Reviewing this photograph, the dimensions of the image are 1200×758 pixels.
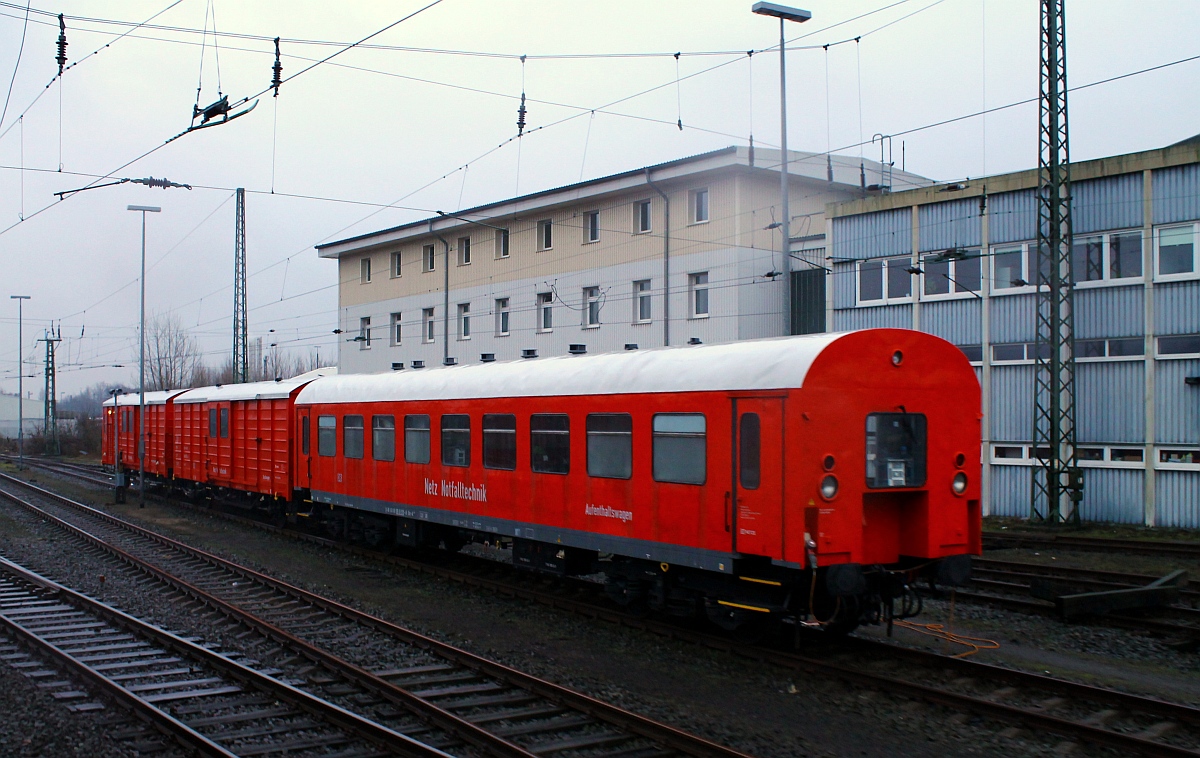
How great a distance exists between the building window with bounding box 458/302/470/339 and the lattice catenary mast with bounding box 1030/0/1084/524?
21823mm

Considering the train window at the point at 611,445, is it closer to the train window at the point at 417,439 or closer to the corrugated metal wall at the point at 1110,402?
the train window at the point at 417,439

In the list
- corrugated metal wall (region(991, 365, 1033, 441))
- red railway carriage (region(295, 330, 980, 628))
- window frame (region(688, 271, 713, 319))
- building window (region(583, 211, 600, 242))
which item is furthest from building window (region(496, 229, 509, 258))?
red railway carriage (region(295, 330, 980, 628))

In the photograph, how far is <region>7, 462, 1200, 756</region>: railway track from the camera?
707 centimetres

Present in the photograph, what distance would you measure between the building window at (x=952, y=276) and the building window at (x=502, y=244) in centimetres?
1670

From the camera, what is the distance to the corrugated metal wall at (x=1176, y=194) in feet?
63.3

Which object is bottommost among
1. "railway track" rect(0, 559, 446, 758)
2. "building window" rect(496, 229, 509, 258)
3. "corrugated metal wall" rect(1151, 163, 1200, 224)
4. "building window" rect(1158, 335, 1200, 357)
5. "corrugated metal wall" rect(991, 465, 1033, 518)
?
"railway track" rect(0, 559, 446, 758)

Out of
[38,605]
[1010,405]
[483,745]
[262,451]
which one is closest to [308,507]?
[262,451]

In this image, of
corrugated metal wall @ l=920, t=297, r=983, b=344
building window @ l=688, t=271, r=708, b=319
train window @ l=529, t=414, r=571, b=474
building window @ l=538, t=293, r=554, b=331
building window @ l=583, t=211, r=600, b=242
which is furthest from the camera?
building window @ l=538, t=293, r=554, b=331

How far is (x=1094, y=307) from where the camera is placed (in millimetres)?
20906

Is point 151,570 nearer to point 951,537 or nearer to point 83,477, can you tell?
point 951,537

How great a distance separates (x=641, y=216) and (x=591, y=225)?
2217 millimetres

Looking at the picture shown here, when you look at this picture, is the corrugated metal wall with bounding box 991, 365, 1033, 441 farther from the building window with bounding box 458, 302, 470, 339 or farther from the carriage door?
the building window with bounding box 458, 302, 470, 339

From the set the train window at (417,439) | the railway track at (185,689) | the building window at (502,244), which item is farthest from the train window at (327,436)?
the building window at (502,244)

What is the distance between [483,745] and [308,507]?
1363 cm
